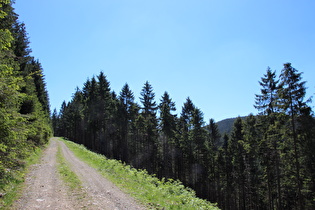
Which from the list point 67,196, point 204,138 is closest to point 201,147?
point 204,138

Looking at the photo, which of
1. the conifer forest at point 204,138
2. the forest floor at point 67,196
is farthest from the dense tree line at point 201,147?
the forest floor at point 67,196

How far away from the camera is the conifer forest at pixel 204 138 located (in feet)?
66.0

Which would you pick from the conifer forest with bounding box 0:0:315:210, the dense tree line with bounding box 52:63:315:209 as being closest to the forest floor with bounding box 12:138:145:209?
the conifer forest with bounding box 0:0:315:210

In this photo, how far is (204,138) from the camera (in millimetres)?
38812

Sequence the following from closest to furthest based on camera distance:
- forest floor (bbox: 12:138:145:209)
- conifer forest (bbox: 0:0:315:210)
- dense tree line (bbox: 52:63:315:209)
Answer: forest floor (bbox: 12:138:145:209), conifer forest (bbox: 0:0:315:210), dense tree line (bbox: 52:63:315:209)

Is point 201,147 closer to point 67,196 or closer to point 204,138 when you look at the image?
point 204,138

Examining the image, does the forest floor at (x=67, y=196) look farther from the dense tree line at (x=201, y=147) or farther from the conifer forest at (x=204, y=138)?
the dense tree line at (x=201, y=147)

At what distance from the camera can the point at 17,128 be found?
7297 millimetres

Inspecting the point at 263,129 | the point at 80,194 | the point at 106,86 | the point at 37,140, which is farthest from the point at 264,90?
the point at 106,86

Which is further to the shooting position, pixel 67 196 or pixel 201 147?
pixel 201 147

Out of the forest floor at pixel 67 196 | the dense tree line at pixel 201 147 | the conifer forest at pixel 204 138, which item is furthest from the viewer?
the dense tree line at pixel 201 147

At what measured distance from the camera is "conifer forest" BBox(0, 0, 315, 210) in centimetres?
2012

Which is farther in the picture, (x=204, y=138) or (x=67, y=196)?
(x=204, y=138)

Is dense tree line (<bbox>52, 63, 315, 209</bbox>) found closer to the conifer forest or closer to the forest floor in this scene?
the conifer forest
